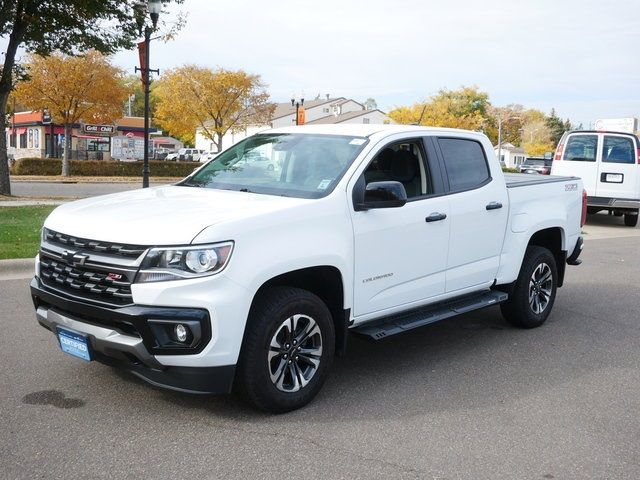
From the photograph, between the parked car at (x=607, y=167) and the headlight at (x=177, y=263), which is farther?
the parked car at (x=607, y=167)

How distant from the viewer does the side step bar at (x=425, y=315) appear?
4.90 m

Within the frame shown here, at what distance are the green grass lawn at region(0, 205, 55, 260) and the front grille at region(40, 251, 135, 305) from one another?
16.1ft

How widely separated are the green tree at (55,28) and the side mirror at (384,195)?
14615 mm

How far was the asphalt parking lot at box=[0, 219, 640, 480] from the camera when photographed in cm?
367

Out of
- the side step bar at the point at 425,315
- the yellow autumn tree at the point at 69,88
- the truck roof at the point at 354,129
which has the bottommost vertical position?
the side step bar at the point at 425,315

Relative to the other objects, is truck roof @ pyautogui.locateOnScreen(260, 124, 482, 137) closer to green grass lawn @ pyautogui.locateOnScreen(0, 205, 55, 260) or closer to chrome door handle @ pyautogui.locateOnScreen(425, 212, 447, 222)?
chrome door handle @ pyautogui.locateOnScreen(425, 212, 447, 222)

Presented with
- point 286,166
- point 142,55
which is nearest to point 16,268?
point 286,166

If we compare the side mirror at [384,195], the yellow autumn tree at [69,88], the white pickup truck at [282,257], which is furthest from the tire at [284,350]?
the yellow autumn tree at [69,88]

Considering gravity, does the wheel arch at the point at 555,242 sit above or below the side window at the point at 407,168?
below

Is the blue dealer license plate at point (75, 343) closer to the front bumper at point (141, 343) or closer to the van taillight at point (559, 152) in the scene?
the front bumper at point (141, 343)

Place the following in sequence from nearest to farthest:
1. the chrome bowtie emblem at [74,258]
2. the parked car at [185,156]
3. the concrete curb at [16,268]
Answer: the chrome bowtie emblem at [74,258]
the concrete curb at [16,268]
the parked car at [185,156]

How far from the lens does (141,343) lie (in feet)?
12.6

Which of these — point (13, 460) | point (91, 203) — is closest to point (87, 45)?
point (91, 203)

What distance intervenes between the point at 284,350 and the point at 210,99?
45187 millimetres
